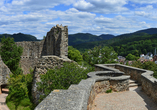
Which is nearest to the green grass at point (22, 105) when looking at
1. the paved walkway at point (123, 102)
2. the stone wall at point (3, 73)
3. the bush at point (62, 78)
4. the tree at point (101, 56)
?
the stone wall at point (3, 73)

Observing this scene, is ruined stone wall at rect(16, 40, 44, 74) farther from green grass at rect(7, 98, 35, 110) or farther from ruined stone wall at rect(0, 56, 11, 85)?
green grass at rect(7, 98, 35, 110)

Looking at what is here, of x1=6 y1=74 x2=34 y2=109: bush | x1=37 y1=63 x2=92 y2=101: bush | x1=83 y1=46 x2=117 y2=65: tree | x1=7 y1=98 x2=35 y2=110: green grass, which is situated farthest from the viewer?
x1=83 y1=46 x2=117 y2=65: tree

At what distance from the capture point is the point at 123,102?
6.30 m

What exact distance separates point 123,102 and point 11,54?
21.7 meters

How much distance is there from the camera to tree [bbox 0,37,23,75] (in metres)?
24.2

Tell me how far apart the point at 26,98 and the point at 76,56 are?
21753 mm

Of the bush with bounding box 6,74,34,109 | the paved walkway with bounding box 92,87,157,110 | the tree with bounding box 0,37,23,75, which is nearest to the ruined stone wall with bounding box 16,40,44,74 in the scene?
the tree with bounding box 0,37,23,75

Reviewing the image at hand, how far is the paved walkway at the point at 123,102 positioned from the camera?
582 centimetres

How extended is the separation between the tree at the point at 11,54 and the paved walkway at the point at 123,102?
2037 cm

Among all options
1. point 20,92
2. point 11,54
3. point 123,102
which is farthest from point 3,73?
point 123,102

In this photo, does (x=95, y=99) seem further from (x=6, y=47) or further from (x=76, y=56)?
(x=76, y=56)

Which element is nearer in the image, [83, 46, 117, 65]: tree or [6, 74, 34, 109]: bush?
[6, 74, 34, 109]: bush

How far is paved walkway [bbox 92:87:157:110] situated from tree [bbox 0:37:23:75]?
20.4 meters

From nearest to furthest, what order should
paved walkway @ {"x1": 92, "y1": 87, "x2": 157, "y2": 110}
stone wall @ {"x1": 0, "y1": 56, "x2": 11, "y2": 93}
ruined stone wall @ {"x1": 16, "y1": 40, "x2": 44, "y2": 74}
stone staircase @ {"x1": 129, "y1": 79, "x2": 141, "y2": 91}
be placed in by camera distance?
paved walkway @ {"x1": 92, "y1": 87, "x2": 157, "y2": 110}, stone staircase @ {"x1": 129, "y1": 79, "x2": 141, "y2": 91}, stone wall @ {"x1": 0, "y1": 56, "x2": 11, "y2": 93}, ruined stone wall @ {"x1": 16, "y1": 40, "x2": 44, "y2": 74}
